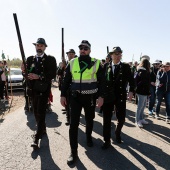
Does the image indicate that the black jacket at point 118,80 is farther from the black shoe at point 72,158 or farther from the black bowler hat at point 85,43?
the black shoe at point 72,158

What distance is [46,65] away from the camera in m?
5.02

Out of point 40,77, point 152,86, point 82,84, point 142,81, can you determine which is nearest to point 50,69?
point 40,77

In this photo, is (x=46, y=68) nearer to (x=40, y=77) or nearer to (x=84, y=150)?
(x=40, y=77)

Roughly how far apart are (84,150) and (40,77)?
1.91 metres

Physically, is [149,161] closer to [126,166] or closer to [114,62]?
[126,166]

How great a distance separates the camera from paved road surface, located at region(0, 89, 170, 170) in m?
4.07

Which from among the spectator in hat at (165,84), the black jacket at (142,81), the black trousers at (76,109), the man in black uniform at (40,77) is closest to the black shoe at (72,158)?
the black trousers at (76,109)

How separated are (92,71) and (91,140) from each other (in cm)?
177

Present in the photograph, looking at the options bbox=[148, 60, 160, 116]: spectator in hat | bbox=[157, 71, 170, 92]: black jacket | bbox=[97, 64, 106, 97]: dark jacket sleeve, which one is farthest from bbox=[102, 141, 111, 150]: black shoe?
bbox=[148, 60, 160, 116]: spectator in hat

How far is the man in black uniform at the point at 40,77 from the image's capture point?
4.90m

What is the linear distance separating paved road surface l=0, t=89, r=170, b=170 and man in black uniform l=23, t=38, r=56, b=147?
50cm

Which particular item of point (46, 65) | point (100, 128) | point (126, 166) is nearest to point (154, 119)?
point (100, 128)

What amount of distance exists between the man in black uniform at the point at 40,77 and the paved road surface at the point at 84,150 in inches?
19.8

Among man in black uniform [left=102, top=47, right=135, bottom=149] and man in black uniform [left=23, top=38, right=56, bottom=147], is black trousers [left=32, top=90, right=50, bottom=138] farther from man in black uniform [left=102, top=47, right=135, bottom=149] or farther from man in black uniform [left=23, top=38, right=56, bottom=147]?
man in black uniform [left=102, top=47, right=135, bottom=149]
